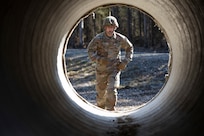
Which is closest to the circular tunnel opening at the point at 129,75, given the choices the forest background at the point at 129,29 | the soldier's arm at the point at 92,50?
the forest background at the point at 129,29

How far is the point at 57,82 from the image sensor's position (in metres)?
4.21

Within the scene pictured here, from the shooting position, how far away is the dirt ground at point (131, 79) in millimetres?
11962

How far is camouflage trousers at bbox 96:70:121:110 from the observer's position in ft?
25.2

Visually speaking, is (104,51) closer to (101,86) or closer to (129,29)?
(101,86)

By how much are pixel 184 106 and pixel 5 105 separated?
69.4 inches

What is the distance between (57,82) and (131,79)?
11.5 metres

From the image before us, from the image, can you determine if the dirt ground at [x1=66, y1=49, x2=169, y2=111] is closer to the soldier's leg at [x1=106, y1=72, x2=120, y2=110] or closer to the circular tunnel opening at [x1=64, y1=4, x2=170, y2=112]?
the circular tunnel opening at [x1=64, y1=4, x2=170, y2=112]

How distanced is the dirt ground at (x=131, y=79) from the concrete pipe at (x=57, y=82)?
241 inches

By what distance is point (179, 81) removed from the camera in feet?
13.9

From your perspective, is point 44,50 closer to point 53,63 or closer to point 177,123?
point 53,63

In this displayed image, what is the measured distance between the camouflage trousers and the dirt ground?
7.92ft

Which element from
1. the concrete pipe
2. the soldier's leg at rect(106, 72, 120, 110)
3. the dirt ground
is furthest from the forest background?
the concrete pipe

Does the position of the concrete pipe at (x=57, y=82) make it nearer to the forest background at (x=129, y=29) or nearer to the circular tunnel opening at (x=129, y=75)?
the circular tunnel opening at (x=129, y=75)

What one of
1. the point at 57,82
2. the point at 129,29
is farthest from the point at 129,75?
the point at 129,29
